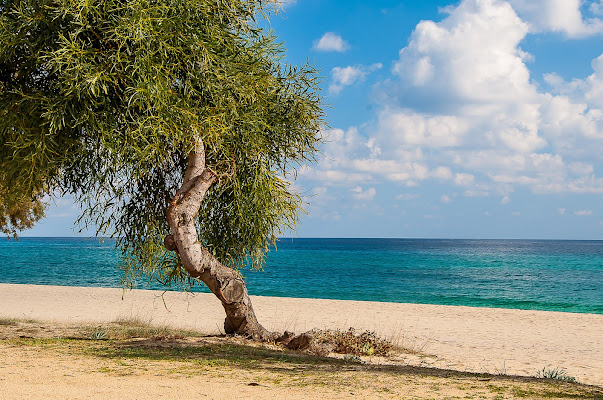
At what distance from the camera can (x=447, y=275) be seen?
6344 cm

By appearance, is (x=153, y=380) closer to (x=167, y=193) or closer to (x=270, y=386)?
(x=270, y=386)

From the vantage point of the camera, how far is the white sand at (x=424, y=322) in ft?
47.0

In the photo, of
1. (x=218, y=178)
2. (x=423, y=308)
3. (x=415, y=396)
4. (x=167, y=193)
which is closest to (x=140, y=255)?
(x=167, y=193)

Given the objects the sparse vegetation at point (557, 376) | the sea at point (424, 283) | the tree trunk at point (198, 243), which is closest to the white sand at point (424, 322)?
the sparse vegetation at point (557, 376)

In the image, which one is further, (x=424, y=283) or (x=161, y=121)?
(x=424, y=283)

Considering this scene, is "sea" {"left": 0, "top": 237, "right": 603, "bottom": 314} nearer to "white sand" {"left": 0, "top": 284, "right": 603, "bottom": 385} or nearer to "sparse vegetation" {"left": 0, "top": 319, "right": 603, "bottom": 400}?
"white sand" {"left": 0, "top": 284, "right": 603, "bottom": 385}

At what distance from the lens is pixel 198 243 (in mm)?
11312

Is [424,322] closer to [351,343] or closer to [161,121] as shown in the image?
[351,343]

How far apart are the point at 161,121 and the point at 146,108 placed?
85 centimetres

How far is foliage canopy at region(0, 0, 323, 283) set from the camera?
925 centimetres

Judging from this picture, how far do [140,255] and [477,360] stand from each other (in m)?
8.62

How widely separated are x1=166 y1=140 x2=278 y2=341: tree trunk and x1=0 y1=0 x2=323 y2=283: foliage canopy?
0.53m

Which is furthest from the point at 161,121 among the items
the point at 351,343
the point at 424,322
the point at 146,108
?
the point at 424,322

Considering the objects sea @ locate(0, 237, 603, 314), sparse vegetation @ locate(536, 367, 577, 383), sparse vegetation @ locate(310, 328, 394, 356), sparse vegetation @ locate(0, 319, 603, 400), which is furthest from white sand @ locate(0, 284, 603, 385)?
sea @ locate(0, 237, 603, 314)
